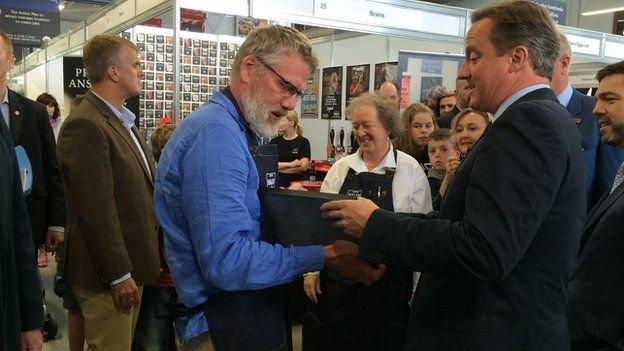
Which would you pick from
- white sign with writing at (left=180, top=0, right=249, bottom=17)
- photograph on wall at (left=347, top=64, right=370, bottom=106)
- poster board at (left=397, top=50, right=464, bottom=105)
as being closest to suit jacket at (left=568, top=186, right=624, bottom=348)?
white sign with writing at (left=180, top=0, right=249, bottom=17)

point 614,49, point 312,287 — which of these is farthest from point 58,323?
point 614,49

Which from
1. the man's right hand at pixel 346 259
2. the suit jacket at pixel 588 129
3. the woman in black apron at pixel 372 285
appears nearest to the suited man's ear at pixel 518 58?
the man's right hand at pixel 346 259

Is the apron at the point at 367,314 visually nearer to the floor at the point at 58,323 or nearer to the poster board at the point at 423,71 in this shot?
the floor at the point at 58,323

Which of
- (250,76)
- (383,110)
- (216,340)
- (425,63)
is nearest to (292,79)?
(250,76)

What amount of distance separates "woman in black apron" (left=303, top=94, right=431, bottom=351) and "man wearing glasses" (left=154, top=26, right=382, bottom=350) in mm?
671

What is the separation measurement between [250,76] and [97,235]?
114cm

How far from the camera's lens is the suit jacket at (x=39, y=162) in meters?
2.79

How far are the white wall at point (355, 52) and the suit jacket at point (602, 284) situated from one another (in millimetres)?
7092

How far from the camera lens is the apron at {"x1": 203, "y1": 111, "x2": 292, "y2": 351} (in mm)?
1246

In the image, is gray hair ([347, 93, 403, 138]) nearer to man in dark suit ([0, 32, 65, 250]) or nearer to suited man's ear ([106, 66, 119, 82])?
suited man's ear ([106, 66, 119, 82])

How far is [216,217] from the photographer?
113cm

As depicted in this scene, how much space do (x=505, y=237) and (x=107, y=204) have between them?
1604 millimetres

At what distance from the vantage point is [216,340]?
1.25 meters

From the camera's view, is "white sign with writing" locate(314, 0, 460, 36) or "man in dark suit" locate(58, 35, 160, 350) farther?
"white sign with writing" locate(314, 0, 460, 36)
